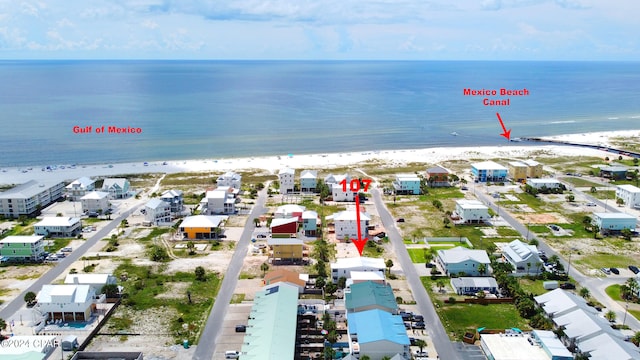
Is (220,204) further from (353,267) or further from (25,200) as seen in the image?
(353,267)

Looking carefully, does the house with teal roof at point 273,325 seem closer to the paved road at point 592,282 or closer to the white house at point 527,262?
the white house at point 527,262

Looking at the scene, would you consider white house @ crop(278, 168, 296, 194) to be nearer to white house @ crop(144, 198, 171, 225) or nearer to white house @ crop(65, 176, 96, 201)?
white house @ crop(144, 198, 171, 225)

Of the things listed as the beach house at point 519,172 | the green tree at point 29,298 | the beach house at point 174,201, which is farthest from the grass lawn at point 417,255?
the beach house at point 519,172

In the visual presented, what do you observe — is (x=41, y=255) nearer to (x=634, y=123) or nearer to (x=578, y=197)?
(x=578, y=197)

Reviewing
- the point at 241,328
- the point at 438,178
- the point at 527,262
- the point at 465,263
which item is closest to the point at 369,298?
the point at 241,328

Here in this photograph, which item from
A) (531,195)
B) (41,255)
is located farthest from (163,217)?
(531,195)

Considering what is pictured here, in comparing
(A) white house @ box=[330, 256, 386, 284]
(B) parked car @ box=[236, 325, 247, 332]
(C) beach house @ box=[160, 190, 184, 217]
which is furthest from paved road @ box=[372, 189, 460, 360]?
(C) beach house @ box=[160, 190, 184, 217]

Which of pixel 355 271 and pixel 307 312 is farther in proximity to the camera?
pixel 355 271
